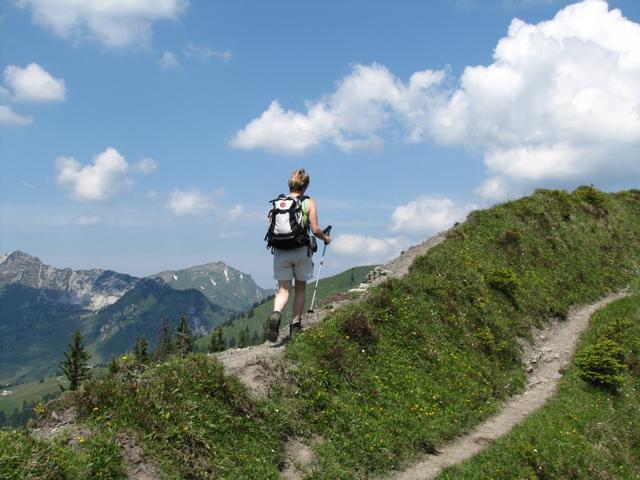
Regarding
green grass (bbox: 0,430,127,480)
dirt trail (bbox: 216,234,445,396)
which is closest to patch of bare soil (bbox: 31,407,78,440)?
green grass (bbox: 0,430,127,480)

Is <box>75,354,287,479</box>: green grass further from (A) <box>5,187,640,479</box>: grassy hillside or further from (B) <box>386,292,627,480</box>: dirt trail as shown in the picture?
(B) <box>386,292,627,480</box>: dirt trail

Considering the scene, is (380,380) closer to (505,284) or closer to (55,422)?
(55,422)

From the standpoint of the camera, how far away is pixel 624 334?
68.1 ft

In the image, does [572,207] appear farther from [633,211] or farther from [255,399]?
[255,399]

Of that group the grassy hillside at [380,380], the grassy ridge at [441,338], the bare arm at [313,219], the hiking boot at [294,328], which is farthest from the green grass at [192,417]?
the bare arm at [313,219]

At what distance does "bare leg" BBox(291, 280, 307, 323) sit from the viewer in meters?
13.7

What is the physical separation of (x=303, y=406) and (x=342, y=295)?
30.3ft

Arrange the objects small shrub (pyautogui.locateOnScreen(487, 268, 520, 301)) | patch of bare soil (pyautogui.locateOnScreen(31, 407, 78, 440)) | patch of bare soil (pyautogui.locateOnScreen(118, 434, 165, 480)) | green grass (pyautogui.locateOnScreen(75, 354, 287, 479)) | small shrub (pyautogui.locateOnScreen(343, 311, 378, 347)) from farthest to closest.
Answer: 1. small shrub (pyautogui.locateOnScreen(487, 268, 520, 301))
2. small shrub (pyautogui.locateOnScreen(343, 311, 378, 347))
3. green grass (pyautogui.locateOnScreen(75, 354, 287, 479))
4. patch of bare soil (pyautogui.locateOnScreen(31, 407, 78, 440))
5. patch of bare soil (pyautogui.locateOnScreen(118, 434, 165, 480))

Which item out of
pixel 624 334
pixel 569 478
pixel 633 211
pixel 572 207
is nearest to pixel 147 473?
pixel 569 478

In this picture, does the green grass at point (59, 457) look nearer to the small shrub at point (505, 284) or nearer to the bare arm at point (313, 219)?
the bare arm at point (313, 219)

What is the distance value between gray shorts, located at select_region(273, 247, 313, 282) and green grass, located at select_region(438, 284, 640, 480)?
607 centimetres

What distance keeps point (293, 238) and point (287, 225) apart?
0.38m

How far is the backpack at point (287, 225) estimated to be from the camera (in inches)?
504

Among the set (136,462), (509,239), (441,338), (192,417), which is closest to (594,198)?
(509,239)
